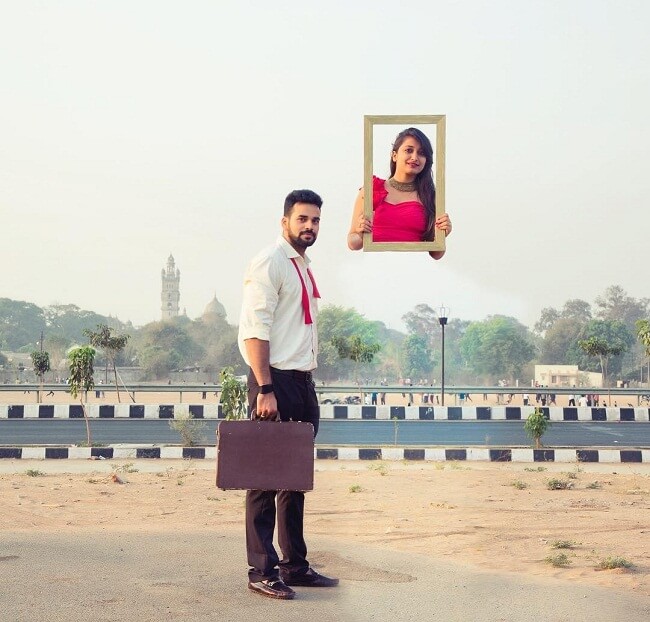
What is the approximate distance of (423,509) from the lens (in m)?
8.35

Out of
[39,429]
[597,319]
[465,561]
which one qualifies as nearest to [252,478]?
[465,561]

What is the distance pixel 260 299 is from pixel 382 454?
9138 millimetres

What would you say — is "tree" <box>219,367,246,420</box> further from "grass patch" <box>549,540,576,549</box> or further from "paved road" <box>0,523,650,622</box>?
"grass patch" <box>549,540,576,549</box>

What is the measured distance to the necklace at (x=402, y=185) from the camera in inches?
182

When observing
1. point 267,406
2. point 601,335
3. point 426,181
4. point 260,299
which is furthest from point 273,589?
point 601,335

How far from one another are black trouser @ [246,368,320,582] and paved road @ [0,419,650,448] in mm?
10335

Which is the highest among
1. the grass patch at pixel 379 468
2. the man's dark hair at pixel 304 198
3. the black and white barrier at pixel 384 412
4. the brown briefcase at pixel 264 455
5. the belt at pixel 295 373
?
the man's dark hair at pixel 304 198

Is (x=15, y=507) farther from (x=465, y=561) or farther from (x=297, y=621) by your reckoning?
Result: (x=297, y=621)

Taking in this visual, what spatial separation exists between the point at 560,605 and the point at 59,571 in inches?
102

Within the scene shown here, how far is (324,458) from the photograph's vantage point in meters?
13.7

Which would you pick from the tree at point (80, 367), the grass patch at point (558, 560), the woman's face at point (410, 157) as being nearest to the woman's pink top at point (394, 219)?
the woman's face at point (410, 157)

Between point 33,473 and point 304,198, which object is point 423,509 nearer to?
point 304,198

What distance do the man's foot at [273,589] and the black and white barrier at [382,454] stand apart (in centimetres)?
851

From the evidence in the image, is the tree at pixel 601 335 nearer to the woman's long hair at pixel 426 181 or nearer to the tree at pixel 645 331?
the tree at pixel 645 331
